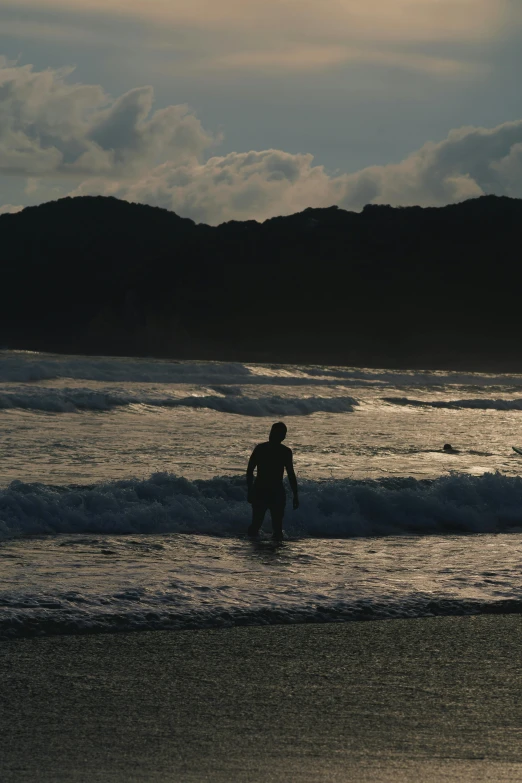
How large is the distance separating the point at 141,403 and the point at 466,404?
15.2m

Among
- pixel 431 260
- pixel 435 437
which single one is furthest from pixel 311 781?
pixel 431 260

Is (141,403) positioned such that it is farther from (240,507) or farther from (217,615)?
(217,615)

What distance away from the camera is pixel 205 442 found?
20.6 metres

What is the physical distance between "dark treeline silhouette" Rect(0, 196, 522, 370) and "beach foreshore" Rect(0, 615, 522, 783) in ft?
429

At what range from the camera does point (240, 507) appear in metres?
12.5

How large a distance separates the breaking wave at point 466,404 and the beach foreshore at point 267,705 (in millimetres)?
33040

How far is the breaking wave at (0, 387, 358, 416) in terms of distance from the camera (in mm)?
28328

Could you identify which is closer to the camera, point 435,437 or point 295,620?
point 295,620

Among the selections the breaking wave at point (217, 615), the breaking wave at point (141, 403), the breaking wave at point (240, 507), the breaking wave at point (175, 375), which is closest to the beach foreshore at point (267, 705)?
the breaking wave at point (217, 615)

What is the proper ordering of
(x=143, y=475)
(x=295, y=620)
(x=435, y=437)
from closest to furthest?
1. (x=295, y=620)
2. (x=143, y=475)
3. (x=435, y=437)

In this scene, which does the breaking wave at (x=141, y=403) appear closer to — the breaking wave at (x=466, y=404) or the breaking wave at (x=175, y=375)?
the breaking wave at (x=466, y=404)

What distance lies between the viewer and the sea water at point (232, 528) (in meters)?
7.79

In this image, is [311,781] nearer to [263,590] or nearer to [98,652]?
[98,652]

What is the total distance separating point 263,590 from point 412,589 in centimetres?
128
